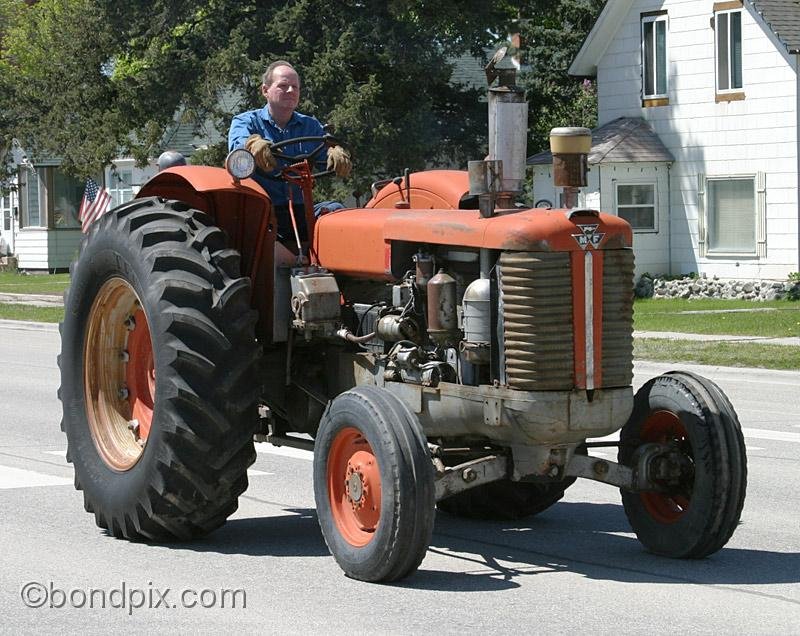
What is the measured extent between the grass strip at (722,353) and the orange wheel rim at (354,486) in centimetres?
1149

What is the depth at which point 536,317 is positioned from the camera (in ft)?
23.2

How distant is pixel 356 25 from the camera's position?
33281mm

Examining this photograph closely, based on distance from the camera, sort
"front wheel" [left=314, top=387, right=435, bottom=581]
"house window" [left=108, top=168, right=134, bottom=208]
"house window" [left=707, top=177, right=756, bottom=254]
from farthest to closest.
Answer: "house window" [left=108, top=168, right=134, bottom=208], "house window" [left=707, top=177, right=756, bottom=254], "front wheel" [left=314, top=387, right=435, bottom=581]

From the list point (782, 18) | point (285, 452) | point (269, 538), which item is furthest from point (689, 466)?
point (782, 18)

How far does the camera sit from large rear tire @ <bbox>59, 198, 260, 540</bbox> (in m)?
7.81

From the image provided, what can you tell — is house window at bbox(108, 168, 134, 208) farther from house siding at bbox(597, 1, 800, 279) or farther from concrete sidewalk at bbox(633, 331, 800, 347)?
concrete sidewalk at bbox(633, 331, 800, 347)

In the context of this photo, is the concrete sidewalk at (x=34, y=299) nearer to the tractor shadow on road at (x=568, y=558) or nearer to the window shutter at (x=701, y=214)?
the window shutter at (x=701, y=214)

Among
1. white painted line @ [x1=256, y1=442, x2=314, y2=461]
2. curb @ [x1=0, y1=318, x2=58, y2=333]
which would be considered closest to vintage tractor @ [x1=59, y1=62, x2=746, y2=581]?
white painted line @ [x1=256, y1=442, x2=314, y2=461]

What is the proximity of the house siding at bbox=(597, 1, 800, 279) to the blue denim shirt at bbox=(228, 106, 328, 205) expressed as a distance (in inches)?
839

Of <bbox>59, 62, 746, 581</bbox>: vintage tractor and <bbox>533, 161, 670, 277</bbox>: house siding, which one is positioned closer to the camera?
<bbox>59, 62, 746, 581</bbox>: vintage tractor

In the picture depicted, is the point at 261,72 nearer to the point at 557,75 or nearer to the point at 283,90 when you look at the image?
the point at 557,75

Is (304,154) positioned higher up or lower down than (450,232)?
higher up

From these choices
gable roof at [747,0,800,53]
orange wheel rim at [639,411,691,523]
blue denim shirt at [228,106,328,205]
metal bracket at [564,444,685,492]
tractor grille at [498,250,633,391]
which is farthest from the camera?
gable roof at [747,0,800,53]

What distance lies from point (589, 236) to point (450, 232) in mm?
676
